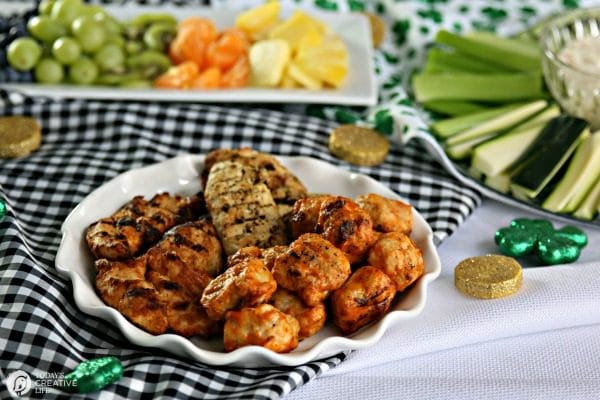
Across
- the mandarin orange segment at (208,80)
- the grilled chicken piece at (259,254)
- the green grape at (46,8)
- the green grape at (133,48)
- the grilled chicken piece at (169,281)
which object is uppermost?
the grilled chicken piece at (259,254)

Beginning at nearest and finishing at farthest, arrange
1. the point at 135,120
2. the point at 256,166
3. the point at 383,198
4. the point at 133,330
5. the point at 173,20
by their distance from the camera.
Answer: the point at 133,330 < the point at 383,198 < the point at 256,166 < the point at 135,120 < the point at 173,20

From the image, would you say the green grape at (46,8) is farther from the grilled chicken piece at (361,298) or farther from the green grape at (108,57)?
the grilled chicken piece at (361,298)

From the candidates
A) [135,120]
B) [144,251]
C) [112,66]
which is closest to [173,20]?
[112,66]

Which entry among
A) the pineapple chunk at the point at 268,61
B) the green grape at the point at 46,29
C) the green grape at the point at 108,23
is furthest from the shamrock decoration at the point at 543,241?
the green grape at the point at 46,29

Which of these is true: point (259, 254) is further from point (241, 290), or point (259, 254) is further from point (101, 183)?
point (101, 183)

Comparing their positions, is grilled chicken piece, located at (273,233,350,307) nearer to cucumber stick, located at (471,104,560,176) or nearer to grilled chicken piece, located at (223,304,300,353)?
grilled chicken piece, located at (223,304,300,353)

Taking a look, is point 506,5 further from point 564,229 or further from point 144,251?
point 144,251

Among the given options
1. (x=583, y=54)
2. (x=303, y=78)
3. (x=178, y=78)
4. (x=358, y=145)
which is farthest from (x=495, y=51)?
(x=178, y=78)
